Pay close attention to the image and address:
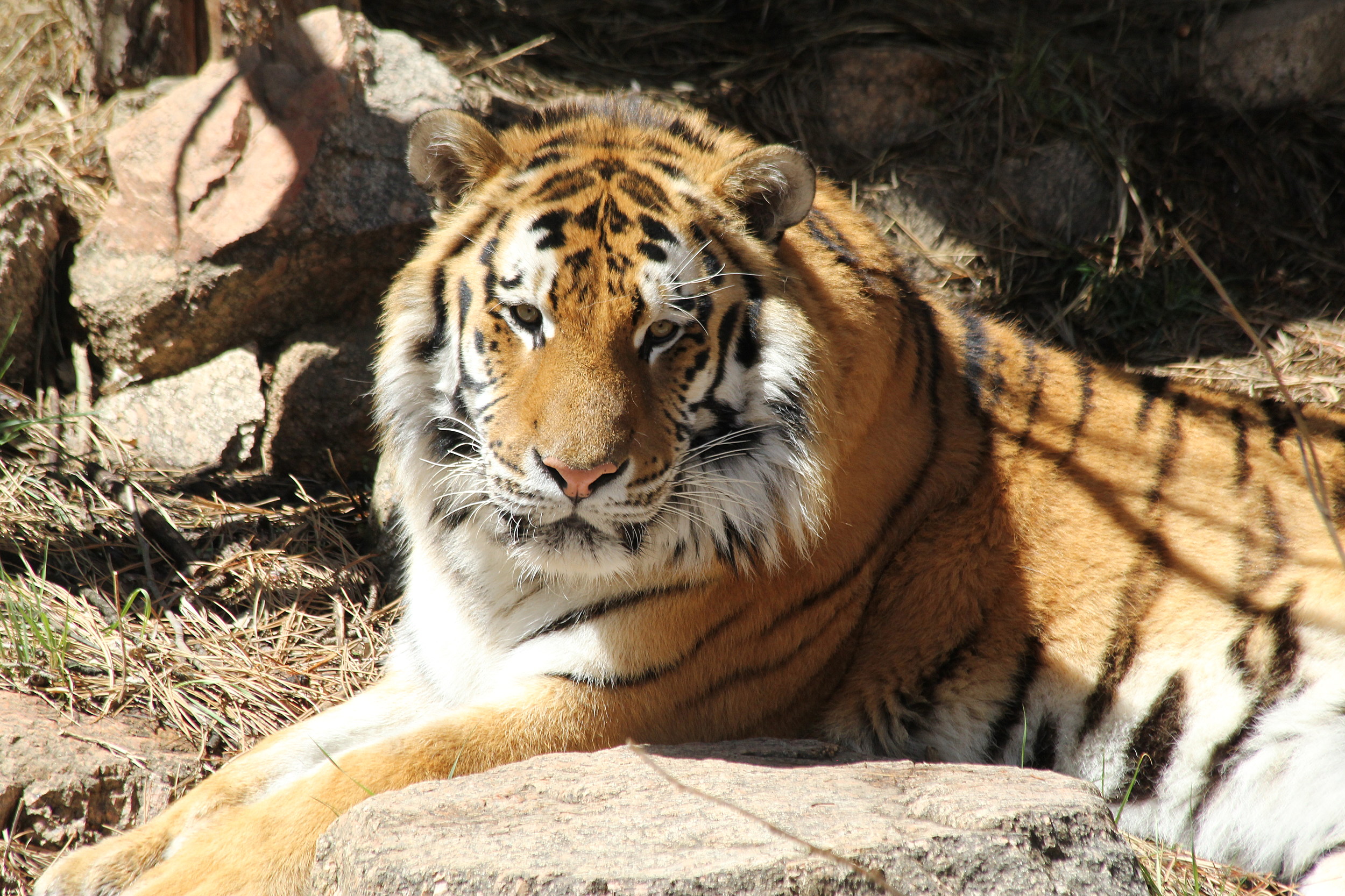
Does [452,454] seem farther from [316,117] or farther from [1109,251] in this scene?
[1109,251]

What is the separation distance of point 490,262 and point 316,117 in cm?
162

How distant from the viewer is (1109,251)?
4.16 meters

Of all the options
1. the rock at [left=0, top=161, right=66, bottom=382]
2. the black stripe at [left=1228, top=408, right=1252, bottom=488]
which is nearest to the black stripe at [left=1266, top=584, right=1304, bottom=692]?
the black stripe at [left=1228, top=408, right=1252, bottom=488]

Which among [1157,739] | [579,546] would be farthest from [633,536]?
[1157,739]

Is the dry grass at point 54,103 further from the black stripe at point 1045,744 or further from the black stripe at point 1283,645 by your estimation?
the black stripe at point 1283,645

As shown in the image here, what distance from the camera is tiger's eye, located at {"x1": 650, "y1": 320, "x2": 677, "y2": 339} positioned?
6.88ft

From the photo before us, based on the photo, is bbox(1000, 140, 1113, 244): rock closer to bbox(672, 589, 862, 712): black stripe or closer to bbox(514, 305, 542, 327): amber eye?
bbox(672, 589, 862, 712): black stripe

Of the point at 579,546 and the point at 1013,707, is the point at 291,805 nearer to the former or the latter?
the point at 579,546

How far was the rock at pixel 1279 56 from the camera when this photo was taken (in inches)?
160

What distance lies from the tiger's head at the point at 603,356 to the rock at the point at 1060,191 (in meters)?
2.28

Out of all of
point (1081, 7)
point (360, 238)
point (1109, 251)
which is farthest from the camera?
point (1081, 7)

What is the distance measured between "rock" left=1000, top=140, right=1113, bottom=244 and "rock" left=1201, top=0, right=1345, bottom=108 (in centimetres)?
60

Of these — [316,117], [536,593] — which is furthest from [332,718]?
[316,117]

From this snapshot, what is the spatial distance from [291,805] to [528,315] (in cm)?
104
